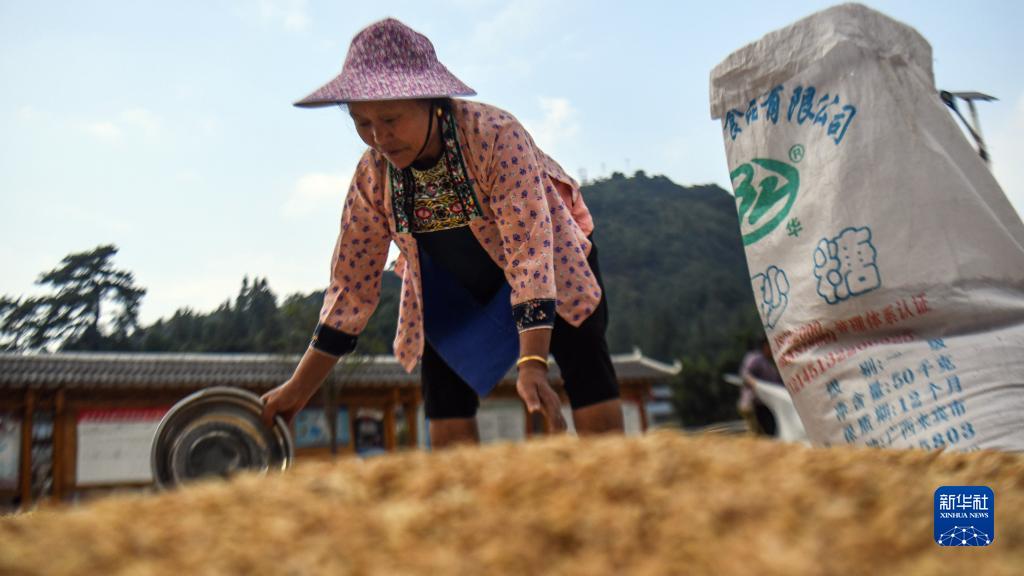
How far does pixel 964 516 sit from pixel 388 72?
142 cm

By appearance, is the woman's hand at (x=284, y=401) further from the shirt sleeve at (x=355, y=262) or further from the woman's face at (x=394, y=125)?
the woman's face at (x=394, y=125)

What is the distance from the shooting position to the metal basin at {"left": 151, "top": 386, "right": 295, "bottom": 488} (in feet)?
5.13

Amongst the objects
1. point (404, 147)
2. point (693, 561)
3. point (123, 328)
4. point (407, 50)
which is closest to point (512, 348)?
point (404, 147)

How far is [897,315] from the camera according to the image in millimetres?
1779

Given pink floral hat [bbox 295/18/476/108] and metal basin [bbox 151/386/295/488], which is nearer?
metal basin [bbox 151/386/295/488]

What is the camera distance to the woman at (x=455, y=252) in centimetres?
173

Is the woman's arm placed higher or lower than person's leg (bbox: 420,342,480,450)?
higher

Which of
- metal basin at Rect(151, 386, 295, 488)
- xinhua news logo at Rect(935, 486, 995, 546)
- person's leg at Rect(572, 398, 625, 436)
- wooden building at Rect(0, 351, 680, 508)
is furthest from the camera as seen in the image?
wooden building at Rect(0, 351, 680, 508)

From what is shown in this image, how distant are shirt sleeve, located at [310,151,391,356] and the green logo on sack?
0.98 m

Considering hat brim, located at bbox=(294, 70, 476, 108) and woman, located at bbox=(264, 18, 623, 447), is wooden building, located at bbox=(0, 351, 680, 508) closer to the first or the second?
woman, located at bbox=(264, 18, 623, 447)

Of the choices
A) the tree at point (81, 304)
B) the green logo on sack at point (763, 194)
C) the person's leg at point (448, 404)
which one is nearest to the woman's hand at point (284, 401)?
the person's leg at point (448, 404)

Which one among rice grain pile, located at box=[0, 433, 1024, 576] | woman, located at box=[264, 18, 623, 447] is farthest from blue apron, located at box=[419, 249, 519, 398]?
rice grain pile, located at box=[0, 433, 1024, 576]

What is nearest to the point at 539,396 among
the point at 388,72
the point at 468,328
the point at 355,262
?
the point at 468,328

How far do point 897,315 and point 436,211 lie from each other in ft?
3.73
